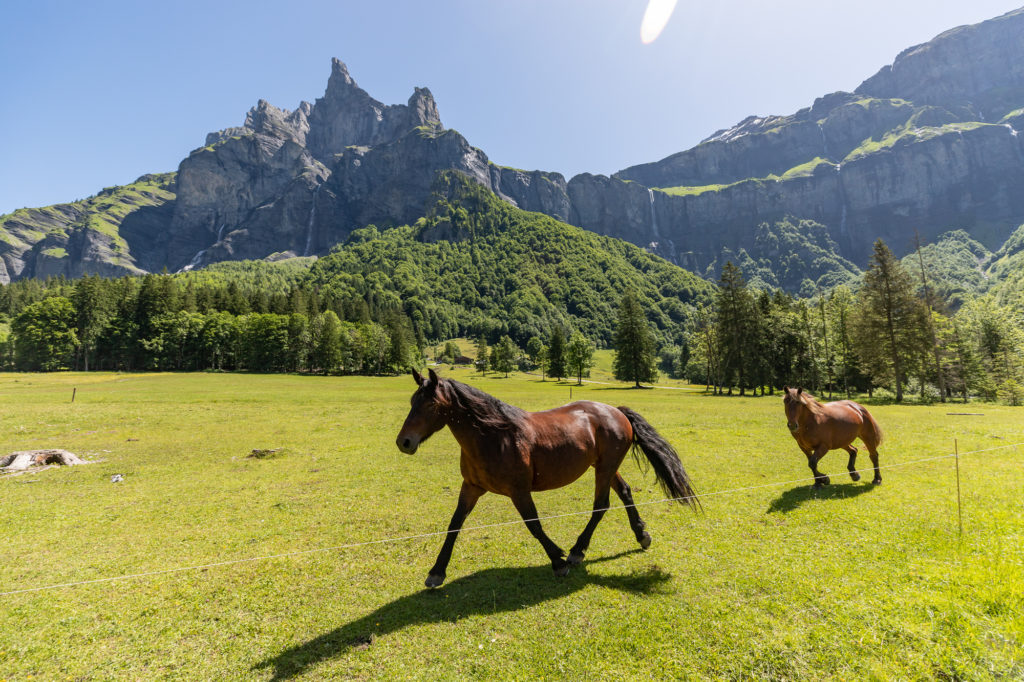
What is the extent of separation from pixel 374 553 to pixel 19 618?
4.86 metres

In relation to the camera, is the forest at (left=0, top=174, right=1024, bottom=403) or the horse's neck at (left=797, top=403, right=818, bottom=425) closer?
the horse's neck at (left=797, top=403, right=818, bottom=425)

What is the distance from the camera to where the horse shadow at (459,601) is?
4867mm

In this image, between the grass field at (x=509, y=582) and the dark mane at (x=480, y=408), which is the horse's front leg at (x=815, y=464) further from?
the dark mane at (x=480, y=408)

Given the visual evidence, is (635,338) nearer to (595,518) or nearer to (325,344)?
(325,344)

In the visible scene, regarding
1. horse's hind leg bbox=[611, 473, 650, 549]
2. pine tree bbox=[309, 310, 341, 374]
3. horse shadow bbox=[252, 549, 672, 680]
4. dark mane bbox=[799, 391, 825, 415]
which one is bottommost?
horse shadow bbox=[252, 549, 672, 680]

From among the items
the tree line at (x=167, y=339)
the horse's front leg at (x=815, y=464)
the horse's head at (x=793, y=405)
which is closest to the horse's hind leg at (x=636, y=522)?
the horse's head at (x=793, y=405)

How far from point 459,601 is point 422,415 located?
114 inches

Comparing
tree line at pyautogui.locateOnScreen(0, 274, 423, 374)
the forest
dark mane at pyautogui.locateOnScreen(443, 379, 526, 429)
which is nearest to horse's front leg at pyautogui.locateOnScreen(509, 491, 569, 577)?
dark mane at pyautogui.locateOnScreen(443, 379, 526, 429)

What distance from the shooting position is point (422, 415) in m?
5.73

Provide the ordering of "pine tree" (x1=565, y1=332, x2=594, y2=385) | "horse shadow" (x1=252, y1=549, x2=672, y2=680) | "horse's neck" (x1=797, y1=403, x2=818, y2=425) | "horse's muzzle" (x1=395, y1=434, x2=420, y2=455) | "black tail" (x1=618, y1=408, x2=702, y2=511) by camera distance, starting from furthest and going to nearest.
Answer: "pine tree" (x1=565, y1=332, x2=594, y2=385) < "horse's neck" (x1=797, y1=403, x2=818, y2=425) < "black tail" (x1=618, y1=408, x2=702, y2=511) < "horse's muzzle" (x1=395, y1=434, x2=420, y2=455) < "horse shadow" (x1=252, y1=549, x2=672, y2=680)

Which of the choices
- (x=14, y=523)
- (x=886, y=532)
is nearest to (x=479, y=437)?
(x=886, y=532)

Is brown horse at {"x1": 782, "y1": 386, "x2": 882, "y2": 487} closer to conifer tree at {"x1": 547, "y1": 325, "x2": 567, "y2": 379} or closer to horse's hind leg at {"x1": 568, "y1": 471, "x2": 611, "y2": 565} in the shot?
horse's hind leg at {"x1": 568, "y1": 471, "x2": 611, "y2": 565}

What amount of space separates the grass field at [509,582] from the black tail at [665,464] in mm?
1007

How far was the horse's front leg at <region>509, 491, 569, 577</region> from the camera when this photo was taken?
6213 mm
